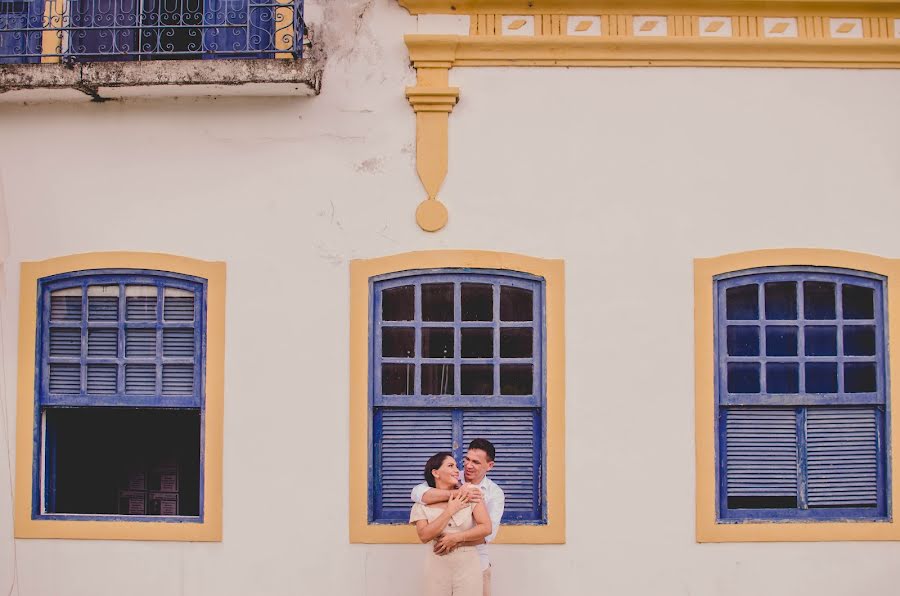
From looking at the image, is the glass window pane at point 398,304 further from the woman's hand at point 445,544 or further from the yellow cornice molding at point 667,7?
the yellow cornice molding at point 667,7

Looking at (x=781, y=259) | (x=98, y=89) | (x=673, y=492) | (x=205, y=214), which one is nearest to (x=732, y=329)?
(x=781, y=259)

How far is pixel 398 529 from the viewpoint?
557 centimetres

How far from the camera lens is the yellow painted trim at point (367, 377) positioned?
219 inches

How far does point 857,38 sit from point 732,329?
80.5 inches

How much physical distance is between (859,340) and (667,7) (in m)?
2.51

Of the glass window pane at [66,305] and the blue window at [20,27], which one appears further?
the blue window at [20,27]

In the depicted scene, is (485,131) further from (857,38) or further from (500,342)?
→ (857,38)

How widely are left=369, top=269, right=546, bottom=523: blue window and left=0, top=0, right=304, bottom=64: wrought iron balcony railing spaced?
6.19ft

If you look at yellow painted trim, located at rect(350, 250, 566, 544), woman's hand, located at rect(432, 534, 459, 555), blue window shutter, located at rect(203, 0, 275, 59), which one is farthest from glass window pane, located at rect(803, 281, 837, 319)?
blue window shutter, located at rect(203, 0, 275, 59)

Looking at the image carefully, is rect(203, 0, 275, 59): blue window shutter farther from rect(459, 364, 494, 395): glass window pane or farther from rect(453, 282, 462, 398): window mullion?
rect(459, 364, 494, 395): glass window pane

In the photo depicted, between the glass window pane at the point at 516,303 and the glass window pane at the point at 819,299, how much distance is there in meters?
1.80

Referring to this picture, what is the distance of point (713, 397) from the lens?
5.61 metres

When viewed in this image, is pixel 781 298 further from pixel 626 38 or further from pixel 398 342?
pixel 398 342

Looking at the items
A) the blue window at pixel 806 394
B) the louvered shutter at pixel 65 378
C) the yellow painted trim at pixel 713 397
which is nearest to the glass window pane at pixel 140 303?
the louvered shutter at pixel 65 378
